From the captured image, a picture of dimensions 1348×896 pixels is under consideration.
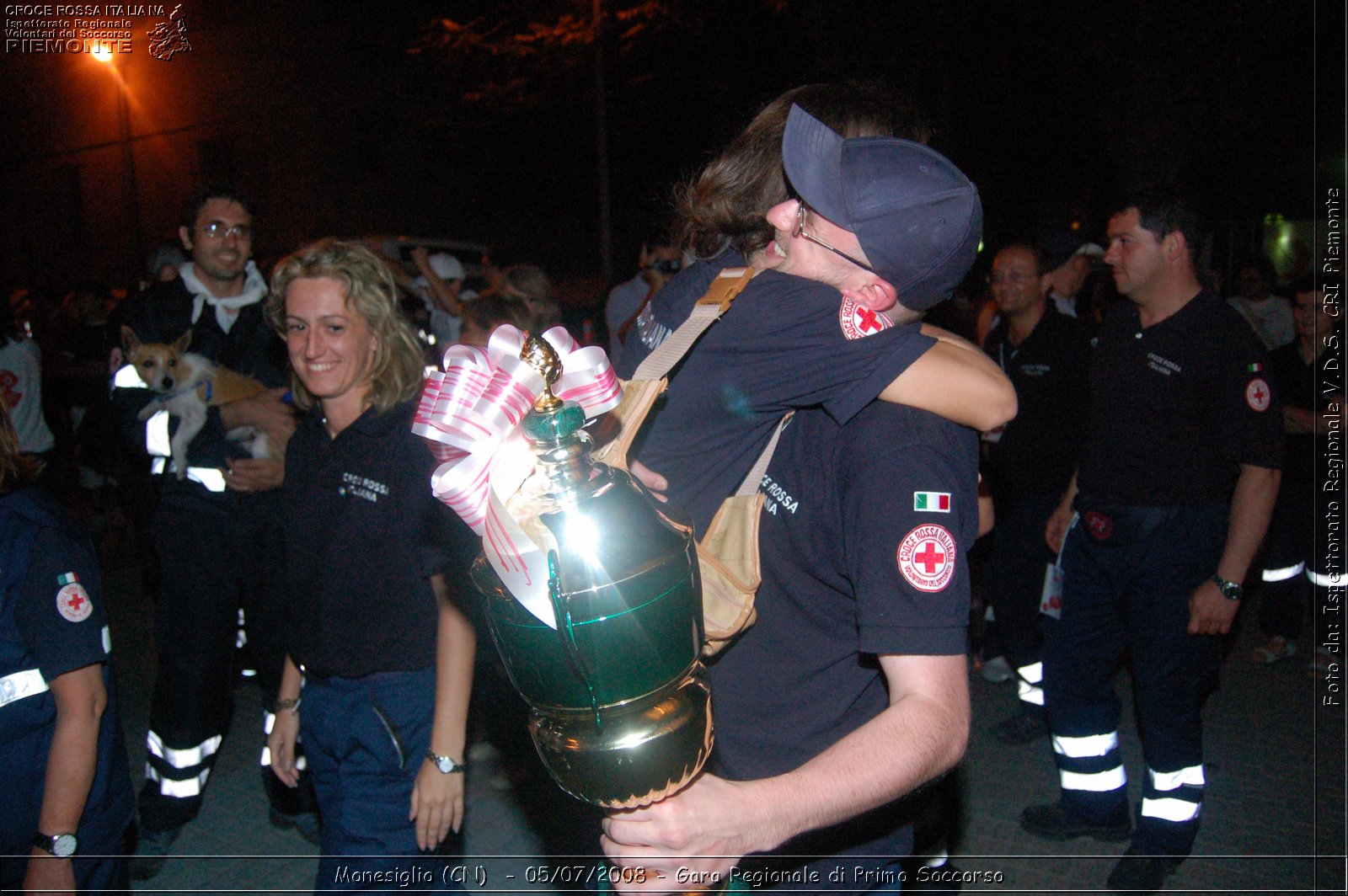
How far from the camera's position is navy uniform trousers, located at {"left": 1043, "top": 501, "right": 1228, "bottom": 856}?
12.8ft

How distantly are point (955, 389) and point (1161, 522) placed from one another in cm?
296

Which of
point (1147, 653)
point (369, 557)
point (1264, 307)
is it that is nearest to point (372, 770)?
point (369, 557)

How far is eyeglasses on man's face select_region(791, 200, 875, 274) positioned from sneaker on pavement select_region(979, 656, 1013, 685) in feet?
17.5

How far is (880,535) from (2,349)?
7.77 meters

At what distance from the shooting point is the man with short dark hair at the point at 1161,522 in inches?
152

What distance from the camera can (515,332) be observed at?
1.19 metres

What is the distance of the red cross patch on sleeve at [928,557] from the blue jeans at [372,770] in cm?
191

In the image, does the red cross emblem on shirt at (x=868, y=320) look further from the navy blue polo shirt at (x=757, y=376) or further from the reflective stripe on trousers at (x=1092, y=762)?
the reflective stripe on trousers at (x=1092, y=762)

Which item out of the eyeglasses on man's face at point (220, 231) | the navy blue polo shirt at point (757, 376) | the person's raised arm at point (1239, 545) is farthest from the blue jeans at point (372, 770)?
the person's raised arm at point (1239, 545)

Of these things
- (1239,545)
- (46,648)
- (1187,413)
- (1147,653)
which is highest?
(1187,413)

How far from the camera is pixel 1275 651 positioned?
257 inches

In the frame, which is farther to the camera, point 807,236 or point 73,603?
point 73,603

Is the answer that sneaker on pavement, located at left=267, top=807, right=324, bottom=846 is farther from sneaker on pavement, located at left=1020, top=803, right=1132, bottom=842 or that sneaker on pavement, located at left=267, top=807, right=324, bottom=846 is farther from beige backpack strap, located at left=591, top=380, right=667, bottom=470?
beige backpack strap, located at left=591, top=380, right=667, bottom=470

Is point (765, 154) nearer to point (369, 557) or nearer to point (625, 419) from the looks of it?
point (625, 419)
